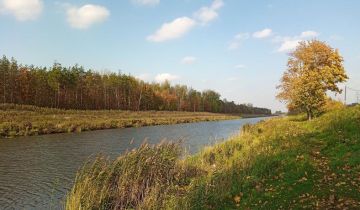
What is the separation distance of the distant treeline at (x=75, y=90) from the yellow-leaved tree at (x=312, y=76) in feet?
162

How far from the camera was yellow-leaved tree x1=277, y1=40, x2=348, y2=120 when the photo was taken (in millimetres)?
36594

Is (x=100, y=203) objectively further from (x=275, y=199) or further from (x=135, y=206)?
(x=275, y=199)

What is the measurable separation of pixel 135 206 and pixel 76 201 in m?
1.94

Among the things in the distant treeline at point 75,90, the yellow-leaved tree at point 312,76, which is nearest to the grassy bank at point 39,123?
the distant treeline at point 75,90

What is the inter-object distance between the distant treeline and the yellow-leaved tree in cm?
4952

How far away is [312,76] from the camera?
3947 cm

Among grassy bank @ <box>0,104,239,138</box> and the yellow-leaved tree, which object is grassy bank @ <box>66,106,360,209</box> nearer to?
the yellow-leaved tree

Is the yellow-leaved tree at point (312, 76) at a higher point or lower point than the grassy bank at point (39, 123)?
higher

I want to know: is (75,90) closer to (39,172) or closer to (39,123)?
(39,123)

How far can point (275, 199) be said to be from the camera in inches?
418

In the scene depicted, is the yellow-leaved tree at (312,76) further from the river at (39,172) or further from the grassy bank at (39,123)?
the grassy bank at (39,123)

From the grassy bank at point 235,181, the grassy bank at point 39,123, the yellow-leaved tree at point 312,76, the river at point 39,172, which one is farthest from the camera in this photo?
the grassy bank at point 39,123

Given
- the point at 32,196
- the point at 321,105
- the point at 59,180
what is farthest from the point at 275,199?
the point at 321,105

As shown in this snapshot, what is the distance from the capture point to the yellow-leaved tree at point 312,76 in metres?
36.6
